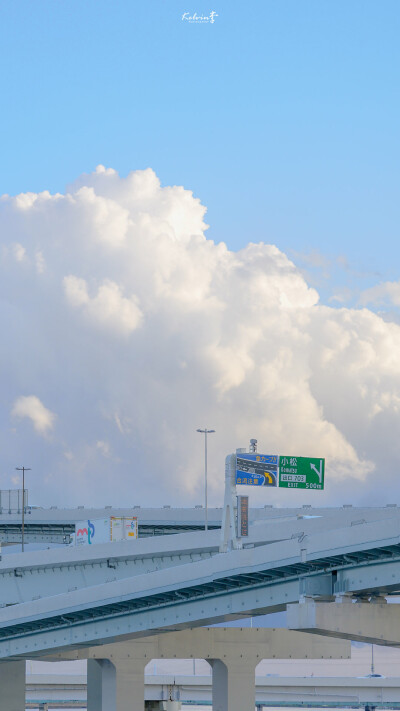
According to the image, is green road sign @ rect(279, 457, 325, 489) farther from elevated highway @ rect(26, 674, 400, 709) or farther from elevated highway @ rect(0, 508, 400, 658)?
elevated highway @ rect(26, 674, 400, 709)

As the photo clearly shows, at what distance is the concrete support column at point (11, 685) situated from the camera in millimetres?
68500

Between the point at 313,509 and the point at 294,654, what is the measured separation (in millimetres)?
33831

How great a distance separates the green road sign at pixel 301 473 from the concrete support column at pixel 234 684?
1447 cm

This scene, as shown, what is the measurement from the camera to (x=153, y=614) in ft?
184

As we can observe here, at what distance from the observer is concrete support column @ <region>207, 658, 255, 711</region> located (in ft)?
226

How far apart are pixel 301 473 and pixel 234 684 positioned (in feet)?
55.6

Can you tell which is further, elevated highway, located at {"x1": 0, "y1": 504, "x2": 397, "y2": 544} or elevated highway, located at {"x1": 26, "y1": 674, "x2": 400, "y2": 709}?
elevated highway, located at {"x1": 26, "y1": 674, "x2": 400, "y2": 709}

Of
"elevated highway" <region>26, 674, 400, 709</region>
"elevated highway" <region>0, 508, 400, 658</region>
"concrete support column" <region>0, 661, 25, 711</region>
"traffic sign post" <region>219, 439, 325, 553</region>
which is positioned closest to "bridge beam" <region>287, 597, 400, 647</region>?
Result: "elevated highway" <region>0, 508, 400, 658</region>

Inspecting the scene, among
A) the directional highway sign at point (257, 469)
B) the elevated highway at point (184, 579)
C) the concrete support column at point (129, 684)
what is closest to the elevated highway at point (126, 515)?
the concrete support column at point (129, 684)

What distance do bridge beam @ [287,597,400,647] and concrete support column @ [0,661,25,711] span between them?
27021 mm

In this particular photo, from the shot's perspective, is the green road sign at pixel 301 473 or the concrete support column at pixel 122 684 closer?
the green road sign at pixel 301 473

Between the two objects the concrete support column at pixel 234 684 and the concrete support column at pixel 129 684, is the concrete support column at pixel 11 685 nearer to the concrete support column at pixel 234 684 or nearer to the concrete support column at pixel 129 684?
the concrete support column at pixel 129 684

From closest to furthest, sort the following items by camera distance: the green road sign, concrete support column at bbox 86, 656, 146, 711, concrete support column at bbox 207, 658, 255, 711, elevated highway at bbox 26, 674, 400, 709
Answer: the green road sign
concrete support column at bbox 86, 656, 146, 711
concrete support column at bbox 207, 658, 255, 711
elevated highway at bbox 26, 674, 400, 709

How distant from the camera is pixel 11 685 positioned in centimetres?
6869
